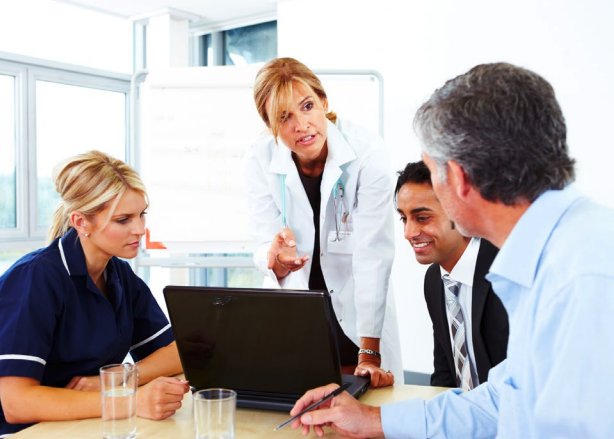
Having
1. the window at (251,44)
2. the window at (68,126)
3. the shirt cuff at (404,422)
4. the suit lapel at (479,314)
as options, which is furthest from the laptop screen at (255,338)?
the window at (251,44)

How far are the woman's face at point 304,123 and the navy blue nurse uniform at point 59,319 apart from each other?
28.1 inches

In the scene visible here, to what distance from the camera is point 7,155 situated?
401 cm

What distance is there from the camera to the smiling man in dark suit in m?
1.58

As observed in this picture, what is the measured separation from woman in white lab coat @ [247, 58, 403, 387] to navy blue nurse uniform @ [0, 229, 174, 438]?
57cm

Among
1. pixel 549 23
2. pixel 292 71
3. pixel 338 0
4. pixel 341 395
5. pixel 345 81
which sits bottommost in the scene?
pixel 341 395

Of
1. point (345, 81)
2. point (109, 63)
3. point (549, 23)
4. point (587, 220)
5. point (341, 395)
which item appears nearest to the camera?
point (587, 220)

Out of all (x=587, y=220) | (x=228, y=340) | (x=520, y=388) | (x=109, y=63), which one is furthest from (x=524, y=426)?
(x=109, y=63)

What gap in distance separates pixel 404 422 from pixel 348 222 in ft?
3.54

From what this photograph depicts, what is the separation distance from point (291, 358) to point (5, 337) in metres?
0.64

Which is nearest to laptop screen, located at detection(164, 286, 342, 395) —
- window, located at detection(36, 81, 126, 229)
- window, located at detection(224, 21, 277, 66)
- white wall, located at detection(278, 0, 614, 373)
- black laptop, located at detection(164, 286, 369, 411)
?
black laptop, located at detection(164, 286, 369, 411)

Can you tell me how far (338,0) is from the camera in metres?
4.08

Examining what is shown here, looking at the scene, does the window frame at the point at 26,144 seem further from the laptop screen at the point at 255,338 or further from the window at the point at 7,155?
the laptop screen at the point at 255,338

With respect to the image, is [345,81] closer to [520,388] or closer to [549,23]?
[549,23]

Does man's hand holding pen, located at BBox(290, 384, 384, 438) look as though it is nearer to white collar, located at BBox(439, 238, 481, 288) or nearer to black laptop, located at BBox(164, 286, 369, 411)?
black laptop, located at BBox(164, 286, 369, 411)
